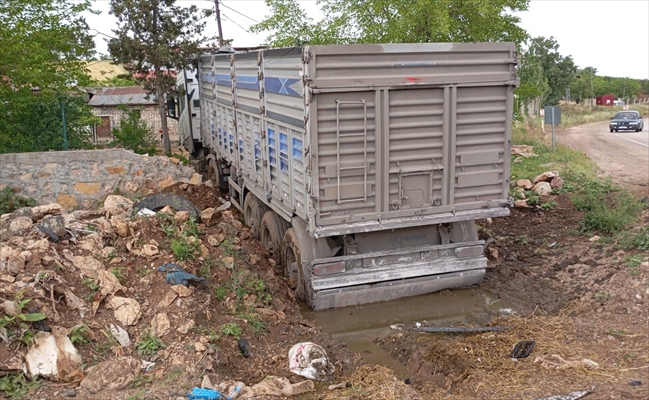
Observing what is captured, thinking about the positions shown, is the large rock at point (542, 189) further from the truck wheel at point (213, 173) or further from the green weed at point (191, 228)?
the green weed at point (191, 228)

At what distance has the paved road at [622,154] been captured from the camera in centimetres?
1432

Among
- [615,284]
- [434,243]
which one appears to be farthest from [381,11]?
[615,284]

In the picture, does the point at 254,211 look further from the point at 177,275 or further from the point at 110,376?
the point at 110,376

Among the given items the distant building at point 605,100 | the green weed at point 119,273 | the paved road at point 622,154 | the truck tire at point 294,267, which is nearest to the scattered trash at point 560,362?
the truck tire at point 294,267

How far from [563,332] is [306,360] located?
9.30 feet

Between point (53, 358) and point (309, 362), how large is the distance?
2.34 meters

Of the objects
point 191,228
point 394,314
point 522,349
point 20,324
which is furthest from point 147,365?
point 522,349

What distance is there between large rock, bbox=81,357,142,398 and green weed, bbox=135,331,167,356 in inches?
10.7

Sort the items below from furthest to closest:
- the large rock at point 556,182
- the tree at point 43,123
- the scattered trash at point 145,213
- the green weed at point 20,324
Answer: the large rock at point 556,182, the tree at point 43,123, the scattered trash at point 145,213, the green weed at point 20,324

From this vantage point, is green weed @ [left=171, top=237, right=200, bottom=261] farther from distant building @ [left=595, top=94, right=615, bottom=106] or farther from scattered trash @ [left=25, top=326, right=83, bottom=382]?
distant building @ [left=595, top=94, right=615, bottom=106]

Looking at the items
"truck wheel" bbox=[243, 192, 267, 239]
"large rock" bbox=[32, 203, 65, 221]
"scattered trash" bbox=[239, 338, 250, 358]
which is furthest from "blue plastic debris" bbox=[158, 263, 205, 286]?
"truck wheel" bbox=[243, 192, 267, 239]

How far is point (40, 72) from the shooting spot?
38.1 ft

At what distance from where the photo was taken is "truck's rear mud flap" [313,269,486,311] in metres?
7.40

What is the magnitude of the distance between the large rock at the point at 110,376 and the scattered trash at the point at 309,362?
146cm
